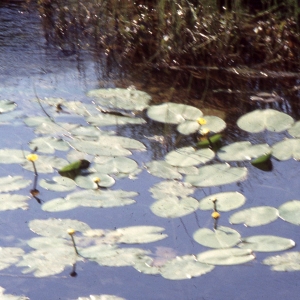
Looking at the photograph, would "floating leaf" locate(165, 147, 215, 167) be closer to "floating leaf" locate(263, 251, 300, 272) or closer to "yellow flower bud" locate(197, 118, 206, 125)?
"yellow flower bud" locate(197, 118, 206, 125)

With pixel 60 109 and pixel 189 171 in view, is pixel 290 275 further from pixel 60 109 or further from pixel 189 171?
pixel 60 109

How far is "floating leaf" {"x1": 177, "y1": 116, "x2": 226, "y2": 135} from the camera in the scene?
2094 millimetres

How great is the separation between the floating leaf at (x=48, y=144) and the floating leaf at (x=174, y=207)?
Result: 427 mm

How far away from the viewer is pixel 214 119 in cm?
215

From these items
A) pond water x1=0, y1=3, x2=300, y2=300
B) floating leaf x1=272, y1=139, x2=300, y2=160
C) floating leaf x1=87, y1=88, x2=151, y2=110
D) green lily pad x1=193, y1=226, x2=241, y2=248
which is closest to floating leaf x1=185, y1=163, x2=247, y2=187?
pond water x1=0, y1=3, x2=300, y2=300

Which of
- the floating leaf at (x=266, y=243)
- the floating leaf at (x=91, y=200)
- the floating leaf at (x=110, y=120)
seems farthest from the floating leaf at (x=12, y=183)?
the floating leaf at (x=266, y=243)

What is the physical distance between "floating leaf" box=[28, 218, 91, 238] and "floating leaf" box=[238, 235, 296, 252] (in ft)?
1.25

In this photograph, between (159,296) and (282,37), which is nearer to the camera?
(159,296)

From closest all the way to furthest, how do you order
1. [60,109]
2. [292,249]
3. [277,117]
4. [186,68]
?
[292,249] < [277,117] < [60,109] < [186,68]

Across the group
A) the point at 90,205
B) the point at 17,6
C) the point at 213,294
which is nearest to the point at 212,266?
the point at 213,294

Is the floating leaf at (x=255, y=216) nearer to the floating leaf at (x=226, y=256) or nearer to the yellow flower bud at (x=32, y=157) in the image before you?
the floating leaf at (x=226, y=256)

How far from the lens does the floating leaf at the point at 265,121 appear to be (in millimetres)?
2088

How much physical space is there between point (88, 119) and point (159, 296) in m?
0.92

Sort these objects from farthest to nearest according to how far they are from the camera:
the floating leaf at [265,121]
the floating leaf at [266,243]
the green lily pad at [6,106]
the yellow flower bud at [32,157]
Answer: the green lily pad at [6,106]
the floating leaf at [265,121]
the yellow flower bud at [32,157]
the floating leaf at [266,243]
